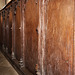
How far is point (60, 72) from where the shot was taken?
1.63 m

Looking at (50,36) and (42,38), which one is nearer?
(50,36)

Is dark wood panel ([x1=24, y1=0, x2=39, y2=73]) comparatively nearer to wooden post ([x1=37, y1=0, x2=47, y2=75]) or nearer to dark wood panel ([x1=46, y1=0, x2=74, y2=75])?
wooden post ([x1=37, y1=0, x2=47, y2=75])

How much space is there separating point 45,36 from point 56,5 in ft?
1.90

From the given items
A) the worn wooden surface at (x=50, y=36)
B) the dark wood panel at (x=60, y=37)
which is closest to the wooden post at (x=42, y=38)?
the worn wooden surface at (x=50, y=36)

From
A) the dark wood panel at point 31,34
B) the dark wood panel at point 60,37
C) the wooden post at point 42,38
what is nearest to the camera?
the dark wood panel at point 60,37

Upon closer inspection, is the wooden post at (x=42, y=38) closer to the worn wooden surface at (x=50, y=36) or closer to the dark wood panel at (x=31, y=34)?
the worn wooden surface at (x=50, y=36)

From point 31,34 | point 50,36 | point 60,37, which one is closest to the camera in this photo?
point 60,37

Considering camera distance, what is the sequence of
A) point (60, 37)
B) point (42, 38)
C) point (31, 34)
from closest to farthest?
point (60, 37) → point (42, 38) → point (31, 34)

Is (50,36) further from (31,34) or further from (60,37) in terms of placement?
(31,34)

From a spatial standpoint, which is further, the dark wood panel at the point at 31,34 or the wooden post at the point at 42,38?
the dark wood panel at the point at 31,34

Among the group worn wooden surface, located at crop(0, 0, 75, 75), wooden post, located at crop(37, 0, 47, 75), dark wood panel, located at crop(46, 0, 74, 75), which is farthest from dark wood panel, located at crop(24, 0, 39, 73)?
dark wood panel, located at crop(46, 0, 74, 75)

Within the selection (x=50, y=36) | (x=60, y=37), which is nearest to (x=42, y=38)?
(x=50, y=36)

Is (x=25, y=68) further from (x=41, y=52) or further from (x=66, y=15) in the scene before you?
(x=66, y=15)

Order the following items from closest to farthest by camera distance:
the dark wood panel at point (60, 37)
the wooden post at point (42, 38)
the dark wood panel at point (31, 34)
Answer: the dark wood panel at point (60, 37) → the wooden post at point (42, 38) → the dark wood panel at point (31, 34)
